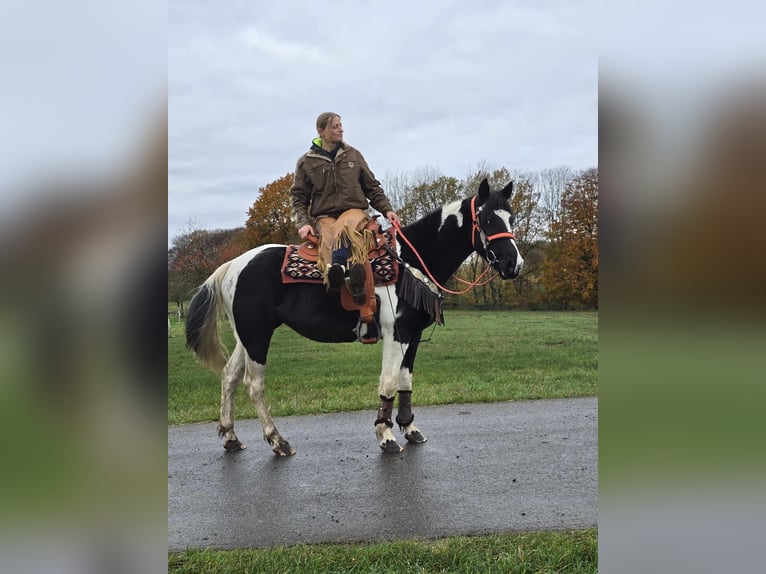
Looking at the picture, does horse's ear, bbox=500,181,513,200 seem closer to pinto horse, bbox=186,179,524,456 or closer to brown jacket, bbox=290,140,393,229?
pinto horse, bbox=186,179,524,456

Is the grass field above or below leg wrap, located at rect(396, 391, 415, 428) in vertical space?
below

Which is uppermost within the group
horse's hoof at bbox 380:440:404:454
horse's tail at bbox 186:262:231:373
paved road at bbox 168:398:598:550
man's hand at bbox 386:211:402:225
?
man's hand at bbox 386:211:402:225

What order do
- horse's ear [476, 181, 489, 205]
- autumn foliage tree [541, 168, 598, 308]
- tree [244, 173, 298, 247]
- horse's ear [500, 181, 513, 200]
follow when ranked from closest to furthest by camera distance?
horse's ear [476, 181, 489, 205] < horse's ear [500, 181, 513, 200] < tree [244, 173, 298, 247] < autumn foliage tree [541, 168, 598, 308]

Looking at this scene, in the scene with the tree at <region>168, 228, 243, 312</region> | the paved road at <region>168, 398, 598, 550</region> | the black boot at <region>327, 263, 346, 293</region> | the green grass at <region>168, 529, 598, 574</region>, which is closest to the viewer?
the green grass at <region>168, 529, 598, 574</region>

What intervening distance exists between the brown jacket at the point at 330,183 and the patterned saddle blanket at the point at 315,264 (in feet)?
0.93

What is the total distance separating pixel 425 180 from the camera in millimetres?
15242

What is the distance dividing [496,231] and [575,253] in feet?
34.5

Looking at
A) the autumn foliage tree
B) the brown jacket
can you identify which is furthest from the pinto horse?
the autumn foliage tree

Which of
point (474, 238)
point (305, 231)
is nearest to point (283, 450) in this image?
point (305, 231)

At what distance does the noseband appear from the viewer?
466 centimetres

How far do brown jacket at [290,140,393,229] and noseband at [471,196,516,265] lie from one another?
93 cm
